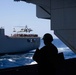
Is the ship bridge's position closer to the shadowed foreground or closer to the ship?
the shadowed foreground

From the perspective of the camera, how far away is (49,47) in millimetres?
7578

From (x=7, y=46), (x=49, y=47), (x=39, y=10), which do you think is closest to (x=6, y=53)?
(x=7, y=46)

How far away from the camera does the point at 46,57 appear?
24.7 feet

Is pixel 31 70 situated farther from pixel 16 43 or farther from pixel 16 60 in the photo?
pixel 16 43

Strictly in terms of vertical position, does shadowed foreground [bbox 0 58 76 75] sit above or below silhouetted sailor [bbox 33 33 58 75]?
below

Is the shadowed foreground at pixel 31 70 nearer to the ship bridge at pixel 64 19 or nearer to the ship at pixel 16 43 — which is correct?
the ship bridge at pixel 64 19

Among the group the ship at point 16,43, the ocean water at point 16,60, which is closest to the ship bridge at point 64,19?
the ocean water at point 16,60

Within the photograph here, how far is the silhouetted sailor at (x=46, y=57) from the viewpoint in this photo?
7.42m

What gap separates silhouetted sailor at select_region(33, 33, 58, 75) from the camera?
292 inches

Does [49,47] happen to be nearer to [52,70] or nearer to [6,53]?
[52,70]

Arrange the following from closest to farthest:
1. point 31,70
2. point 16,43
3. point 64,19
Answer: point 31,70 < point 64,19 < point 16,43

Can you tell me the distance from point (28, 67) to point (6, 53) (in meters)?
68.2

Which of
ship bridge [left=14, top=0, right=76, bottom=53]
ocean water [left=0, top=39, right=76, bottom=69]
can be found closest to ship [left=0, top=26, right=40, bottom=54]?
ocean water [left=0, top=39, right=76, bottom=69]

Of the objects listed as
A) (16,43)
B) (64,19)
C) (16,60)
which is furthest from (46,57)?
(16,43)
